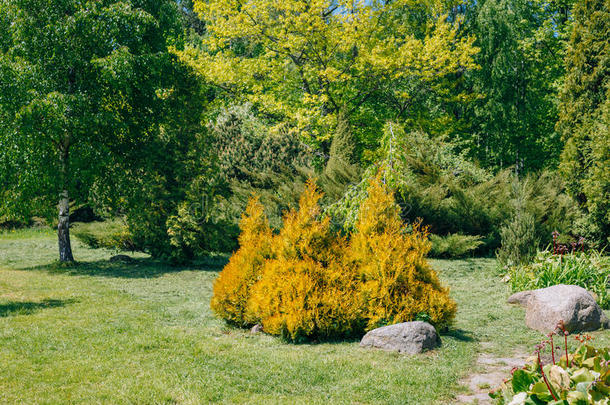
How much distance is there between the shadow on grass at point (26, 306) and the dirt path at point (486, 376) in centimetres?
660

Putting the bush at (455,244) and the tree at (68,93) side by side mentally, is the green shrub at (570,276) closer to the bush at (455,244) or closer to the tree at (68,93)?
the bush at (455,244)

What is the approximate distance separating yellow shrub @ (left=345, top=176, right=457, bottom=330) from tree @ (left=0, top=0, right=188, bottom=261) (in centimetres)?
819

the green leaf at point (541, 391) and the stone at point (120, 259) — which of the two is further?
the stone at point (120, 259)

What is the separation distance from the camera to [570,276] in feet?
27.2

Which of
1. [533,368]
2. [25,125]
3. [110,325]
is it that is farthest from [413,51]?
[533,368]

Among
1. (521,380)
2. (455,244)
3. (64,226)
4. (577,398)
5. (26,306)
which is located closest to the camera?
(577,398)

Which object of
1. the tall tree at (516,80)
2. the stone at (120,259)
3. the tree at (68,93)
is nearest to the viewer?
the tree at (68,93)

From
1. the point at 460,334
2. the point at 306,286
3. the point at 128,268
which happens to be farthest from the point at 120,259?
the point at 460,334

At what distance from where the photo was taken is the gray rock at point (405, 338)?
5465mm

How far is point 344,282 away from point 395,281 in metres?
0.65

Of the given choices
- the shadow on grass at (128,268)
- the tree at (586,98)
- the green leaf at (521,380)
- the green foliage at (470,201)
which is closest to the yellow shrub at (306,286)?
the green leaf at (521,380)

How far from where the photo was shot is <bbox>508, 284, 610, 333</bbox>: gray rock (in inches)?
252

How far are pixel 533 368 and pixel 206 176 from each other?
35.7 feet

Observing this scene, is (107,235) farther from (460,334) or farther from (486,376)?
(486,376)
